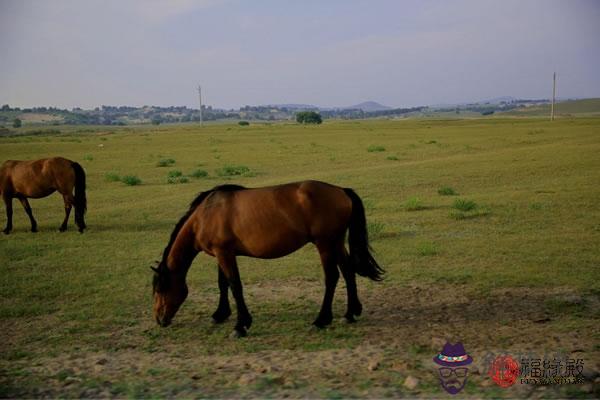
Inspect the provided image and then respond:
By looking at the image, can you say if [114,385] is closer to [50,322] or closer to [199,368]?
[199,368]

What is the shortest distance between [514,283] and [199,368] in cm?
492

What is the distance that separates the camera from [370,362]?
5.14m

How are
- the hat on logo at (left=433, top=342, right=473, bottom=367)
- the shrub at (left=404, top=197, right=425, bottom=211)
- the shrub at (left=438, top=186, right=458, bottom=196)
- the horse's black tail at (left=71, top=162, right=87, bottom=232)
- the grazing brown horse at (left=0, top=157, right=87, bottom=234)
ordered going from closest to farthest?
the hat on logo at (left=433, top=342, right=473, bottom=367)
the horse's black tail at (left=71, top=162, right=87, bottom=232)
the grazing brown horse at (left=0, top=157, right=87, bottom=234)
the shrub at (left=404, top=197, right=425, bottom=211)
the shrub at (left=438, top=186, right=458, bottom=196)

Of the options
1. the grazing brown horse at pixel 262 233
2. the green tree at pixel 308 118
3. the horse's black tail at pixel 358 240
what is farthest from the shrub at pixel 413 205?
the green tree at pixel 308 118

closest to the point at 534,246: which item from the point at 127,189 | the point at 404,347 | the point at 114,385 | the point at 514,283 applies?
the point at 514,283

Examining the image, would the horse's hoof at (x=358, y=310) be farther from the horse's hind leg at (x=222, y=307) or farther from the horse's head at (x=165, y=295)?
the horse's head at (x=165, y=295)

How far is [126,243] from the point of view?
1118 centimetres

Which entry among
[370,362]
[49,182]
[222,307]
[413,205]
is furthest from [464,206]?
[49,182]

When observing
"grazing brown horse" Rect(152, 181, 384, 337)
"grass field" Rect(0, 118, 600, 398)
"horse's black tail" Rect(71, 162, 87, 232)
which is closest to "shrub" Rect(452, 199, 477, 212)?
"grass field" Rect(0, 118, 600, 398)

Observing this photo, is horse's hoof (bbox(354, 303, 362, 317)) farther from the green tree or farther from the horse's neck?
the green tree

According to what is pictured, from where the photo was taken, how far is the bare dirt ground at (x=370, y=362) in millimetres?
4660

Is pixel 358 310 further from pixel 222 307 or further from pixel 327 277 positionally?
pixel 222 307

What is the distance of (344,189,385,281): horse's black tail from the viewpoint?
6.50 metres
